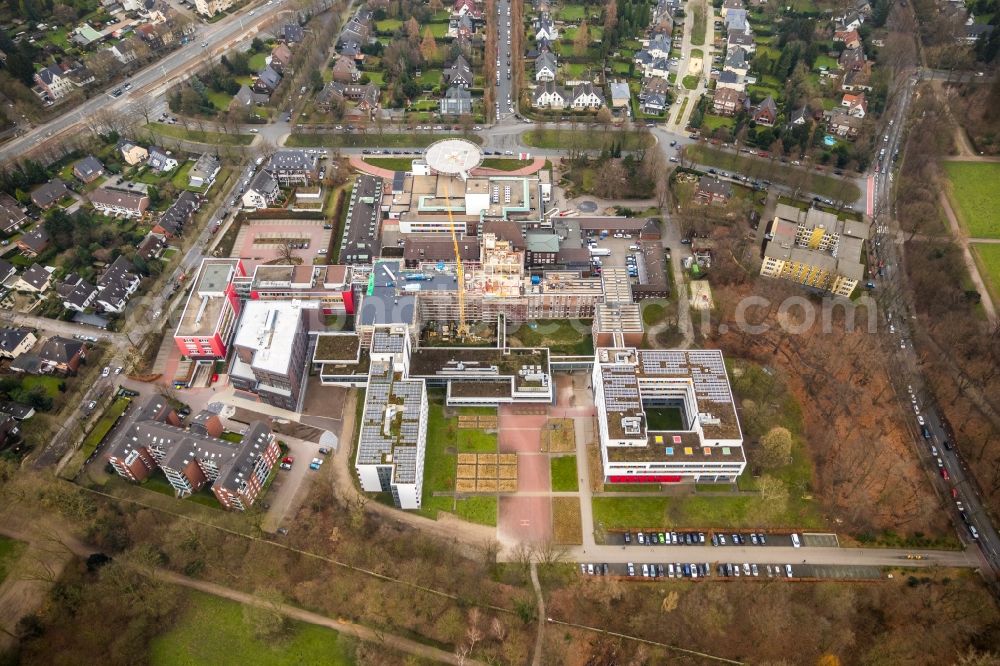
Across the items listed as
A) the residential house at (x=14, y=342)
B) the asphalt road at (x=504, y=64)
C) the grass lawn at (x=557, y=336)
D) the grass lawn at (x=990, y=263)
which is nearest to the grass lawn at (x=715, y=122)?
the asphalt road at (x=504, y=64)

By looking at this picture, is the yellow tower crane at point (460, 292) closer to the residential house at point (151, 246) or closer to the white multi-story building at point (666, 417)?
the white multi-story building at point (666, 417)

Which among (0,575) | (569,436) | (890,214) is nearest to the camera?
(0,575)

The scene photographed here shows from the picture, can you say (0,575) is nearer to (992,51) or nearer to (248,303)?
(248,303)

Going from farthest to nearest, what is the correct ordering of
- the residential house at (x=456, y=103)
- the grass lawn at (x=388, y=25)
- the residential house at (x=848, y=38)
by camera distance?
the grass lawn at (x=388, y=25), the residential house at (x=848, y=38), the residential house at (x=456, y=103)

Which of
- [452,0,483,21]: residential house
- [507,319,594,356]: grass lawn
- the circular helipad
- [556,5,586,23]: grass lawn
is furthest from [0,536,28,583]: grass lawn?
[556,5,586,23]: grass lawn

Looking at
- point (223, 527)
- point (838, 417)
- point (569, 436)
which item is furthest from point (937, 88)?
point (223, 527)

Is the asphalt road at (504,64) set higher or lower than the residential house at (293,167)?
higher

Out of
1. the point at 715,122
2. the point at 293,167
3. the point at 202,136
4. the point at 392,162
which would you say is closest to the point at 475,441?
the point at 293,167

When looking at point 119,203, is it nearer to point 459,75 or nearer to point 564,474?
point 459,75
